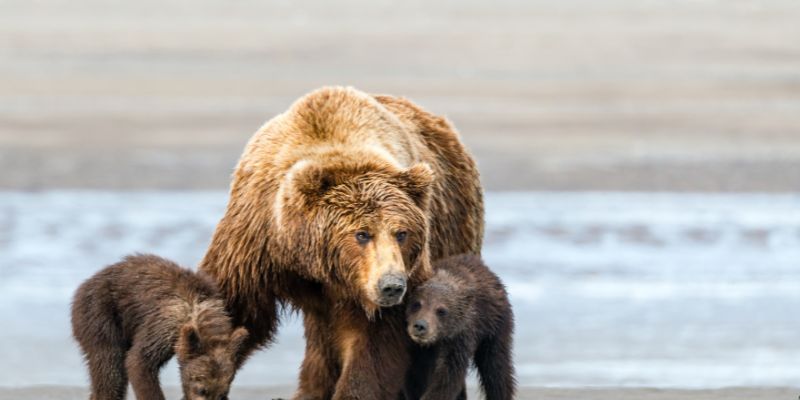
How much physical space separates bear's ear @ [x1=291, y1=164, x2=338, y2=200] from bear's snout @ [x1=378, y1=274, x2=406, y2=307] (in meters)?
0.46

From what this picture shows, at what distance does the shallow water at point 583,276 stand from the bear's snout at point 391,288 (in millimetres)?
2005

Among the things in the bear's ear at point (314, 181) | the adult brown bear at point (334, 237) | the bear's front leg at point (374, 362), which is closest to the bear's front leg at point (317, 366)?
the adult brown bear at point (334, 237)

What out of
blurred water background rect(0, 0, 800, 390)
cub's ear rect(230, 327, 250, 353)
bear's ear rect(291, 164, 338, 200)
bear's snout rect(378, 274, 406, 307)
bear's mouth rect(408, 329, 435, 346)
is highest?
blurred water background rect(0, 0, 800, 390)

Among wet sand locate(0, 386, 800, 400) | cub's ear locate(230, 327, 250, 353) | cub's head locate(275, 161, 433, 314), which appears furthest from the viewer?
wet sand locate(0, 386, 800, 400)

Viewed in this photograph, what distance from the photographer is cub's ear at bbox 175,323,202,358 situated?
20.1ft

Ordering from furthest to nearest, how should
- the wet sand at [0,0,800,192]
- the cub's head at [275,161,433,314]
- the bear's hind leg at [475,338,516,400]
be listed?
1. the wet sand at [0,0,800,192]
2. the bear's hind leg at [475,338,516,400]
3. the cub's head at [275,161,433,314]

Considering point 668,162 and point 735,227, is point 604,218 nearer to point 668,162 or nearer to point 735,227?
point 735,227

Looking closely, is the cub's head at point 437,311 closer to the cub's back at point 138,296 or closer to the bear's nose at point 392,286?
the bear's nose at point 392,286

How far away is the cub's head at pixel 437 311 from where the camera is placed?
6.39m

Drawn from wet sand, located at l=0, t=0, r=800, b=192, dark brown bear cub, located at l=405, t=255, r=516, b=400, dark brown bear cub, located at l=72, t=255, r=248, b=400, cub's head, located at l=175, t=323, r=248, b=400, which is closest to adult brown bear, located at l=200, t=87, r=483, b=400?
dark brown bear cub, located at l=405, t=255, r=516, b=400

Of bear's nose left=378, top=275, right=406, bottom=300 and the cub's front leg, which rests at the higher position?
bear's nose left=378, top=275, right=406, bottom=300

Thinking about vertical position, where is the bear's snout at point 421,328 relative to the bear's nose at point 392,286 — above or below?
below

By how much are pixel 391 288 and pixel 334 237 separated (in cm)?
37

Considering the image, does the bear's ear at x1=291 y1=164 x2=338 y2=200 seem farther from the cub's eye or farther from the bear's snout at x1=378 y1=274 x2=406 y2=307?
the bear's snout at x1=378 y1=274 x2=406 y2=307
